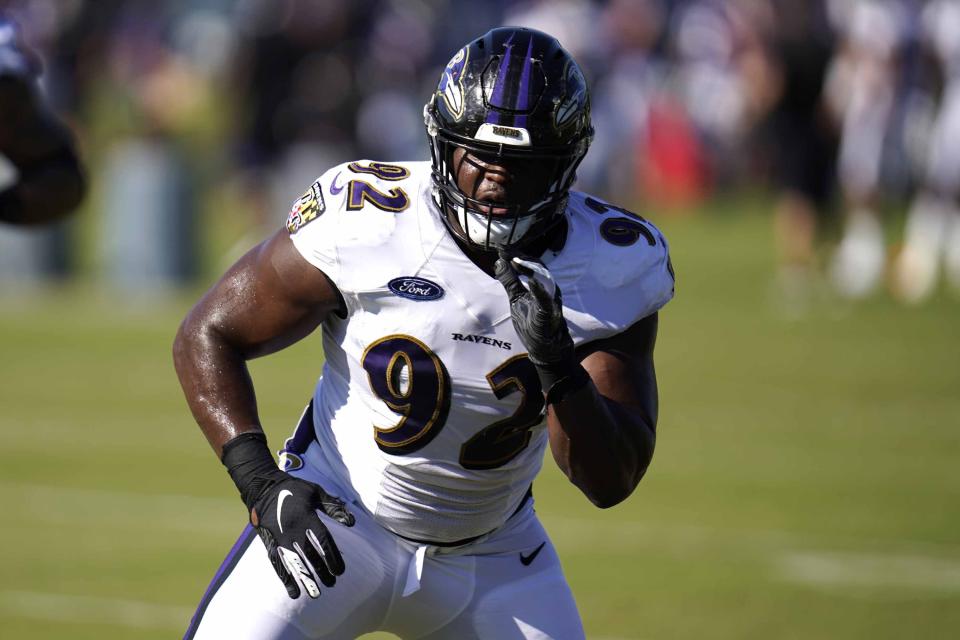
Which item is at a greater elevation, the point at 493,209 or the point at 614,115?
the point at 493,209

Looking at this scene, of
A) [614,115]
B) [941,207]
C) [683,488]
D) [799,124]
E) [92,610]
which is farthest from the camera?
[614,115]

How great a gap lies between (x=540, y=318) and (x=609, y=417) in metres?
0.28

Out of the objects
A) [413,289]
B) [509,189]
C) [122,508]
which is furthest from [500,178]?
[122,508]

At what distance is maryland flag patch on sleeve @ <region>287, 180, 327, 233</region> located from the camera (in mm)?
3393

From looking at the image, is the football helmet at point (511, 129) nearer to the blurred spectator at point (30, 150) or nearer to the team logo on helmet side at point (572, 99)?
the team logo on helmet side at point (572, 99)

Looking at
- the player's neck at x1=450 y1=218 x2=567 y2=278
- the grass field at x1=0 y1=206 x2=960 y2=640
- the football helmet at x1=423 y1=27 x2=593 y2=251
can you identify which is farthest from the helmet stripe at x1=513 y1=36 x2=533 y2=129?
the grass field at x1=0 y1=206 x2=960 y2=640

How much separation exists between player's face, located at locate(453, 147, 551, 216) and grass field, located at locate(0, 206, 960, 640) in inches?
95.3

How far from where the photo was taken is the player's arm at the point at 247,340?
3279 millimetres

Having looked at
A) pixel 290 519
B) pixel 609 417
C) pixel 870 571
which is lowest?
pixel 870 571

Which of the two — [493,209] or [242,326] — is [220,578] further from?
[493,209]

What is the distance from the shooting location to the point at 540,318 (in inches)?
121

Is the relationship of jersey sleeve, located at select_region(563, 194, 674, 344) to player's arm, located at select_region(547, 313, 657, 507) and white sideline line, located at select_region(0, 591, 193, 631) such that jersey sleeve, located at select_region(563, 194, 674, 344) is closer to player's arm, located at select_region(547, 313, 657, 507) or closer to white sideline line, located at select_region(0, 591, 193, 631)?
player's arm, located at select_region(547, 313, 657, 507)

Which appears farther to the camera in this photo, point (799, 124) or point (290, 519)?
point (799, 124)

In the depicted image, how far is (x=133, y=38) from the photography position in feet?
86.1
